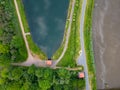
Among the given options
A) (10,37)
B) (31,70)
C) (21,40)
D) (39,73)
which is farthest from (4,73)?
(21,40)

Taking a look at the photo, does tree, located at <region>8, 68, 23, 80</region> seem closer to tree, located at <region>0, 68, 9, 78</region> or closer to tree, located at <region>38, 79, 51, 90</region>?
tree, located at <region>0, 68, 9, 78</region>

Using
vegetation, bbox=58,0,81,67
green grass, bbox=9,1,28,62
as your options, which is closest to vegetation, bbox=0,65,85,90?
vegetation, bbox=58,0,81,67

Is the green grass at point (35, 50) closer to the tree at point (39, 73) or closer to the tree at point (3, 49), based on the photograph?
the tree at point (39, 73)

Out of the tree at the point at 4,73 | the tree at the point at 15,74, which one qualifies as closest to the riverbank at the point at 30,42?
the tree at the point at 15,74

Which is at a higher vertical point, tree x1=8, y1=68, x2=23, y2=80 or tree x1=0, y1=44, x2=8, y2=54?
tree x1=0, y1=44, x2=8, y2=54

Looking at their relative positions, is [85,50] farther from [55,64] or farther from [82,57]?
[55,64]

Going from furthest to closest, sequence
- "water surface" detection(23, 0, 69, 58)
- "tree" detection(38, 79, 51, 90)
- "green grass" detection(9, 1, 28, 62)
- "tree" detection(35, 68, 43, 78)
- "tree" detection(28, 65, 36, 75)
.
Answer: "water surface" detection(23, 0, 69, 58) → "green grass" detection(9, 1, 28, 62) → "tree" detection(28, 65, 36, 75) → "tree" detection(35, 68, 43, 78) → "tree" detection(38, 79, 51, 90)

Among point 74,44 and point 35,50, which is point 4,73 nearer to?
point 35,50
